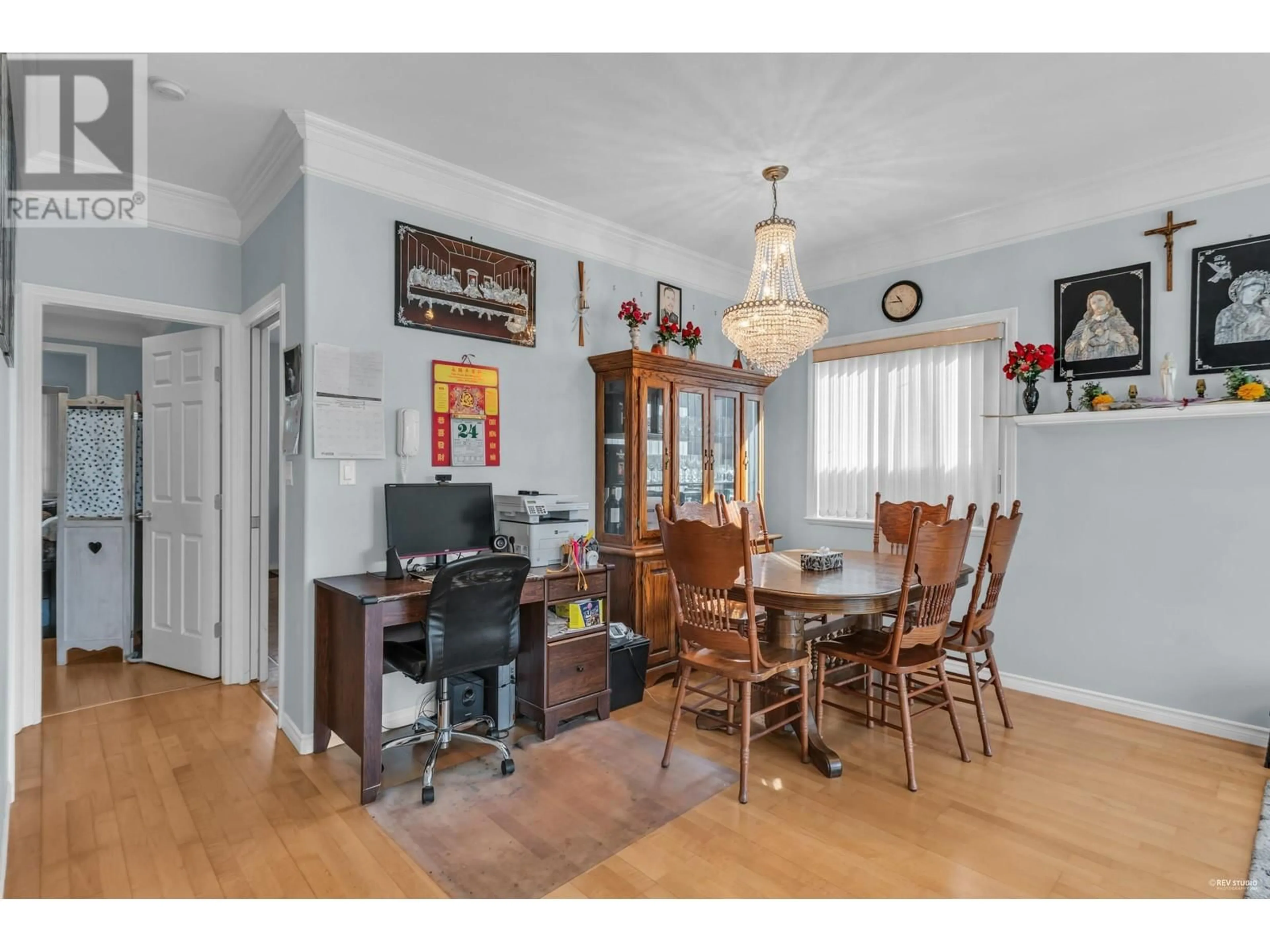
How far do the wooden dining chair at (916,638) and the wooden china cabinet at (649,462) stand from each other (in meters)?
1.12

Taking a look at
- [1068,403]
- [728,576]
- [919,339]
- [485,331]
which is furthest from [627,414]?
[1068,403]

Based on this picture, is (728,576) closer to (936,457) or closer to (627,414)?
(627,414)

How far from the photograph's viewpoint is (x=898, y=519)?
152 inches

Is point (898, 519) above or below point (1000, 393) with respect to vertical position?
below

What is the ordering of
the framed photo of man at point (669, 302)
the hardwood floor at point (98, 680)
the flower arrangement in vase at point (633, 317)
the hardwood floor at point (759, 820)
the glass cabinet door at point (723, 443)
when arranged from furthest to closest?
the framed photo of man at point (669, 302), the glass cabinet door at point (723, 443), the flower arrangement in vase at point (633, 317), the hardwood floor at point (98, 680), the hardwood floor at point (759, 820)

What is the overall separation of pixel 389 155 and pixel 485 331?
924 millimetres

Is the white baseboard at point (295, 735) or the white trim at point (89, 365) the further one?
the white trim at point (89, 365)

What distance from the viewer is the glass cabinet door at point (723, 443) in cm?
440

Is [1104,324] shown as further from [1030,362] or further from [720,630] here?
[720,630]

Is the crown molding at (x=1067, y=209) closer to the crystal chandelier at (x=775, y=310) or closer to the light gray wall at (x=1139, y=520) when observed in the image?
the light gray wall at (x=1139, y=520)

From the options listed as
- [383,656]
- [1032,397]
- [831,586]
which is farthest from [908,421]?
[383,656]

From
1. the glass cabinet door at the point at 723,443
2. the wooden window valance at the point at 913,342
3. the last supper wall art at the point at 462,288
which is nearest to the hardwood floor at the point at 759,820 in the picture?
the glass cabinet door at the point at 723,443

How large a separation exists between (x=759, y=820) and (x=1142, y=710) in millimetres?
2396

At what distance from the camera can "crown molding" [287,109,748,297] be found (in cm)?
294
